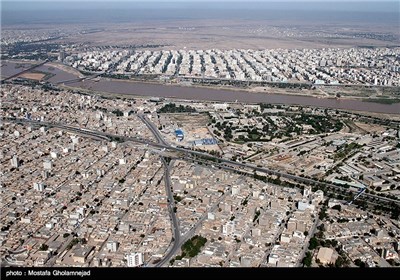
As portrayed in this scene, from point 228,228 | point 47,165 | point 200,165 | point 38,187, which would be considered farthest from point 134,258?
point 47,165

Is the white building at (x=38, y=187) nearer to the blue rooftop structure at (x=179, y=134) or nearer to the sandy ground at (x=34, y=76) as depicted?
the blue rooftop structure at (x=179, y=134)

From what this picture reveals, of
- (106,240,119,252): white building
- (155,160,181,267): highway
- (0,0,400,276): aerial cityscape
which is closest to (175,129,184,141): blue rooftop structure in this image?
(0,0,400,276): aerial cityscape

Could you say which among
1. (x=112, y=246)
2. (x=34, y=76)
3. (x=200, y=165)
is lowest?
(x=200, y=165)

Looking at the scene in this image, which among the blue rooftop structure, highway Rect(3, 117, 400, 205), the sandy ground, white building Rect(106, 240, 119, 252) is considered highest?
the sandy ground

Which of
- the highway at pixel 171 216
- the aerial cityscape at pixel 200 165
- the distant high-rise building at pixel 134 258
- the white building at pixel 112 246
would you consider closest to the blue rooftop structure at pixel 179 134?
the aerial cityscape at pixel 200 165

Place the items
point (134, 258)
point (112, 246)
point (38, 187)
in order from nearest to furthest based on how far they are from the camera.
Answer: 1. point (134, 258)
2. point (112, 246)
3. point (38, 187)

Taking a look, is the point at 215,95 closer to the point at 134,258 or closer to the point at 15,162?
the point at 15,162

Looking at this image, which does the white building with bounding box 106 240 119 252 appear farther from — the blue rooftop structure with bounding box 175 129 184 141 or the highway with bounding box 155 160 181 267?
the blue rooftop structure with bounding box 175 129 184 141
